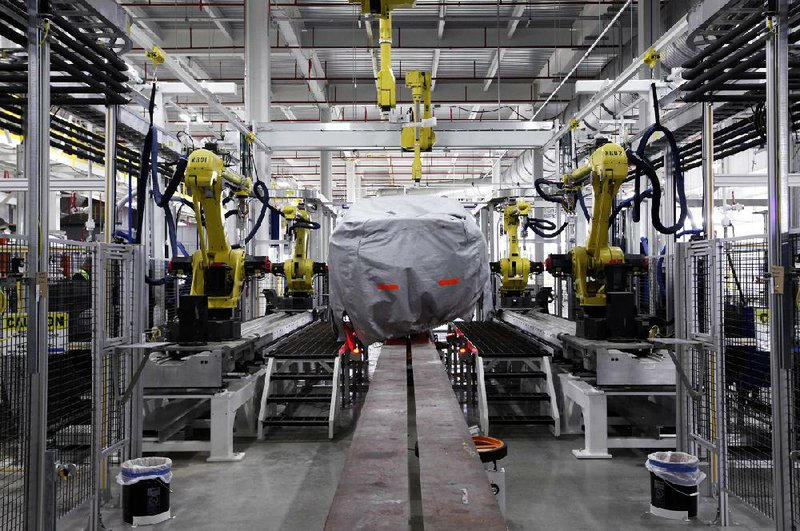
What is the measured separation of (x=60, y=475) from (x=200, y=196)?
3.38m

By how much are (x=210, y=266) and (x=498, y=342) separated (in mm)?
3182

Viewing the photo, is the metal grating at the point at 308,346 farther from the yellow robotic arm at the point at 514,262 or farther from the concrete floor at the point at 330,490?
the yellow robotic arm at the point at 514,262

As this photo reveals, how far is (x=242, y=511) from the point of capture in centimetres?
452

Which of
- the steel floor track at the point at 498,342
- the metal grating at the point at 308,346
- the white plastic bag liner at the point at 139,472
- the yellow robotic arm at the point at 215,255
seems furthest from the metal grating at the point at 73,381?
the steel floor track at the point at 498,342

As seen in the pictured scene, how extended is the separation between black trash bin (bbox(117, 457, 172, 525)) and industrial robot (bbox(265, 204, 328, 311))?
19.1 ft

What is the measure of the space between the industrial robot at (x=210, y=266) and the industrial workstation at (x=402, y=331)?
32 millimetres

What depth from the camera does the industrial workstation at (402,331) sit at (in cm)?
341

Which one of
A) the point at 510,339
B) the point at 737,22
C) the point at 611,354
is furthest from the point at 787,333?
the point at 510,339

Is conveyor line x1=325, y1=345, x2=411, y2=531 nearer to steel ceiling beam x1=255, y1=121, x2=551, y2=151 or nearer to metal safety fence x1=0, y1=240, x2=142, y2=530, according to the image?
metal safety fence x1=0, y1=240, x2=142, y2=530

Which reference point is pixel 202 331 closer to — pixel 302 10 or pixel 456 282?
pixel 456 282

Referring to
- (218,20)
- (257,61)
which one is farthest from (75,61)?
(218,20)

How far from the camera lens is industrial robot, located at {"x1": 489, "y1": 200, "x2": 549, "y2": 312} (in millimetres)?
10422

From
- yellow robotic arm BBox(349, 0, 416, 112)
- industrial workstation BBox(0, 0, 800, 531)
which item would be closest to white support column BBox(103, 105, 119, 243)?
industrial workstation BBox(0, 0, 800, 531)

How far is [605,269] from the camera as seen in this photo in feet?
21.6
